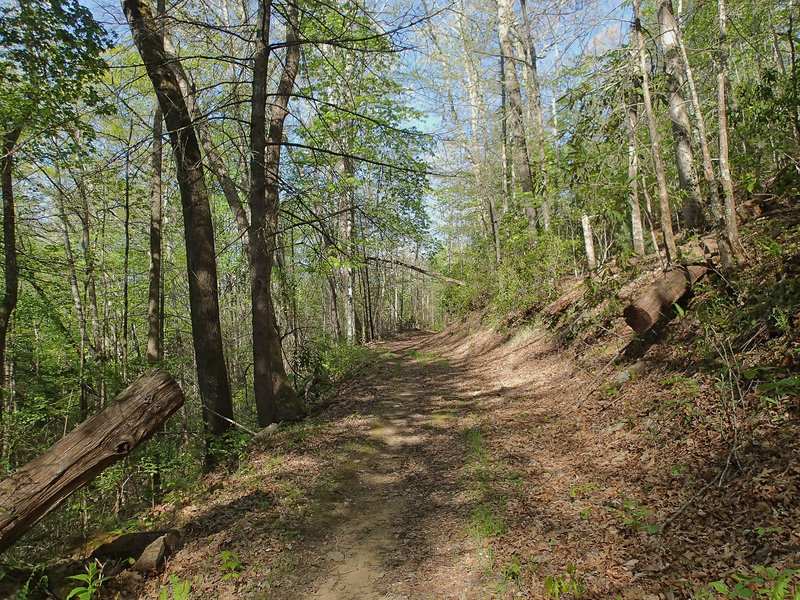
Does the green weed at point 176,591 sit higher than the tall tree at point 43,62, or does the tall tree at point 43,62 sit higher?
the tall tree at point 43,62

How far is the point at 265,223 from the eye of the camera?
7.22 metres

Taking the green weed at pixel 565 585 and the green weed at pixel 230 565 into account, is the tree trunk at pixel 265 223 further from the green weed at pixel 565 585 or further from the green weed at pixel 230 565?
the green weed at pixel 565 585

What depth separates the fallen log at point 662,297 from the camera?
19.3 ft

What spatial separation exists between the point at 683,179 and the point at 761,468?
632 cm

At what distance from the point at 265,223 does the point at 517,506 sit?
18.3ft

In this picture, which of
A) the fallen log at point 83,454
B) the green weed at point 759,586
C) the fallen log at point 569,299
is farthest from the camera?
the fallen log at point 569,299

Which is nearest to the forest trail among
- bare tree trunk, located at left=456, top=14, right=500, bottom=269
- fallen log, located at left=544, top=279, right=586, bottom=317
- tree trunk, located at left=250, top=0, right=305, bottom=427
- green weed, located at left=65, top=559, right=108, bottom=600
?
fallen log, located at left=544, top=279, right=586, bottom=317

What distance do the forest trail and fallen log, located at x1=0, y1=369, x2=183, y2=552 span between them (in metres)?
1.85

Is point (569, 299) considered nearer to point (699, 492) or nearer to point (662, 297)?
point (662, 297)

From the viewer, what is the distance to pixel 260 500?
4984 mm

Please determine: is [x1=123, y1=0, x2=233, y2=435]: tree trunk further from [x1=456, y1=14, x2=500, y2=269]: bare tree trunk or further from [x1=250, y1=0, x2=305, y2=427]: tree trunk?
[x1=456, y1=14, x2=500, y2=269]: bare tree trunk

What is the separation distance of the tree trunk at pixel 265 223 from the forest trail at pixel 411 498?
5.71 feet

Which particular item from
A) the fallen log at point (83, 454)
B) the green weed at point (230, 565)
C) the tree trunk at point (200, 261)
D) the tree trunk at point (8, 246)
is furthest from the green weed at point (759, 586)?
the tree trunk at point (8, 246)

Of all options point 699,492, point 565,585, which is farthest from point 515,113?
point 565,585
